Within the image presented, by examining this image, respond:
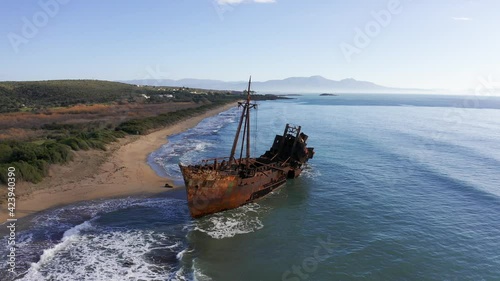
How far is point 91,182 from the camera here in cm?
2795

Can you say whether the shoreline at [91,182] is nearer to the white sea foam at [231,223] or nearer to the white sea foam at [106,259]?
the white sea foam at [106,259]

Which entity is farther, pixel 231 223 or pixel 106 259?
pixel 231 223

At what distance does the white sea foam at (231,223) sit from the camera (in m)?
20.7

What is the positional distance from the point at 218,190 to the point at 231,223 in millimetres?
2351

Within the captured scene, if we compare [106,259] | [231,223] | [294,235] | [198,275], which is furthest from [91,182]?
[294,235]

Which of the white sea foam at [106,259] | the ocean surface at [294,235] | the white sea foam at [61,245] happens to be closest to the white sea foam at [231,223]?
the ocean surface at [294,235]

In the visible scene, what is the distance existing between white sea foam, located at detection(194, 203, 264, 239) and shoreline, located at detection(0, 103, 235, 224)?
6.65 metres

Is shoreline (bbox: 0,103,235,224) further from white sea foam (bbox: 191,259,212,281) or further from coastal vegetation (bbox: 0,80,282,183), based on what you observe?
white sea foam (bbox: 191,259,212,281)

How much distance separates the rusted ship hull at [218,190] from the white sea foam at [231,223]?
547 mm

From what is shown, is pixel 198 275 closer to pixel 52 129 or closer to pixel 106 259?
pixel 106 259

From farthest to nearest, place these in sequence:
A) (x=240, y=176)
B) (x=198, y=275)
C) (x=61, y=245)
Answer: (x=240, y=176), (x=61, y=245), (x=198, y=275)

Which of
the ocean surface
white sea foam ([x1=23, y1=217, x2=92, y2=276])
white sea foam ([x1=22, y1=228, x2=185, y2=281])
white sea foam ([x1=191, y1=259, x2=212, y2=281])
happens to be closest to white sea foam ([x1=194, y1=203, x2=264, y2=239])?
the ocean surface

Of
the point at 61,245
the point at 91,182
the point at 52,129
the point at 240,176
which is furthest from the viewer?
the point at 52,129

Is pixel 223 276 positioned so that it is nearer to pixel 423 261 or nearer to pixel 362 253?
pixel 362 253
